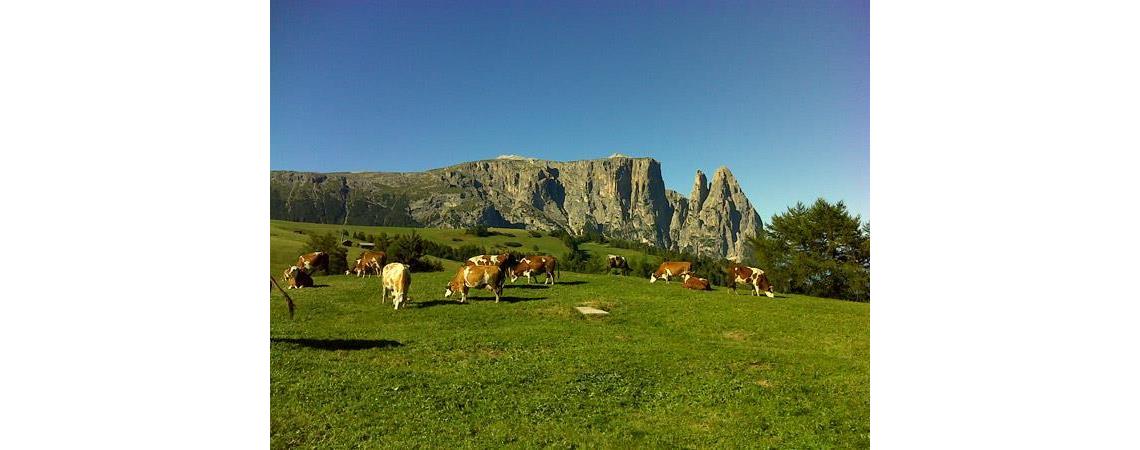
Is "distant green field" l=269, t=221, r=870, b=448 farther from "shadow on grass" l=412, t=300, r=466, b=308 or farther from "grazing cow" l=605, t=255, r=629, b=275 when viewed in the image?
"grazing cow" l=605, t=255, r=629, b=275

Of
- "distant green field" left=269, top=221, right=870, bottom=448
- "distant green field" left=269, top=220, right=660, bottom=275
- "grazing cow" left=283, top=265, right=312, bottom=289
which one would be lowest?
"distant green field" left=269, top=221, right=870, bottom=448

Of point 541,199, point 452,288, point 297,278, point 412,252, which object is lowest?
point 452,288

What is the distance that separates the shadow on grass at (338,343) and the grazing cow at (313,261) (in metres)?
1.31

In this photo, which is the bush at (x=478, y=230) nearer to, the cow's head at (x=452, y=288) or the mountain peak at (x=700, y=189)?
the cow's head at (x=452, y=288)

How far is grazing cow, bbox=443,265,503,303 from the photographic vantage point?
814 cm

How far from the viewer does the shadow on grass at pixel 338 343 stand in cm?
661

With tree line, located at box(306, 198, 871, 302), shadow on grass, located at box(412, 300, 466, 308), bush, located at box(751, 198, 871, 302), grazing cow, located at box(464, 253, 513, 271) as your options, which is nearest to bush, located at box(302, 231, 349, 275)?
tree line, located at box(306, 198, 871, 302)

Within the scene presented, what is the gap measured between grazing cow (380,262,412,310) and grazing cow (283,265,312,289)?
3.58 feet

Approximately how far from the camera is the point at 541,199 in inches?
300

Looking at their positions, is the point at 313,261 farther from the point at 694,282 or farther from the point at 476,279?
the point at 694,282

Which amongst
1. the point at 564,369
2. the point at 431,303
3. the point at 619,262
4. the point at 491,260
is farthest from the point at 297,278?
the point at 619,262

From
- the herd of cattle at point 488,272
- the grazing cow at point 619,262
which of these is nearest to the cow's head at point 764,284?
the herd of cattle at point 488,272

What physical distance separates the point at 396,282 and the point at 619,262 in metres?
3.53
